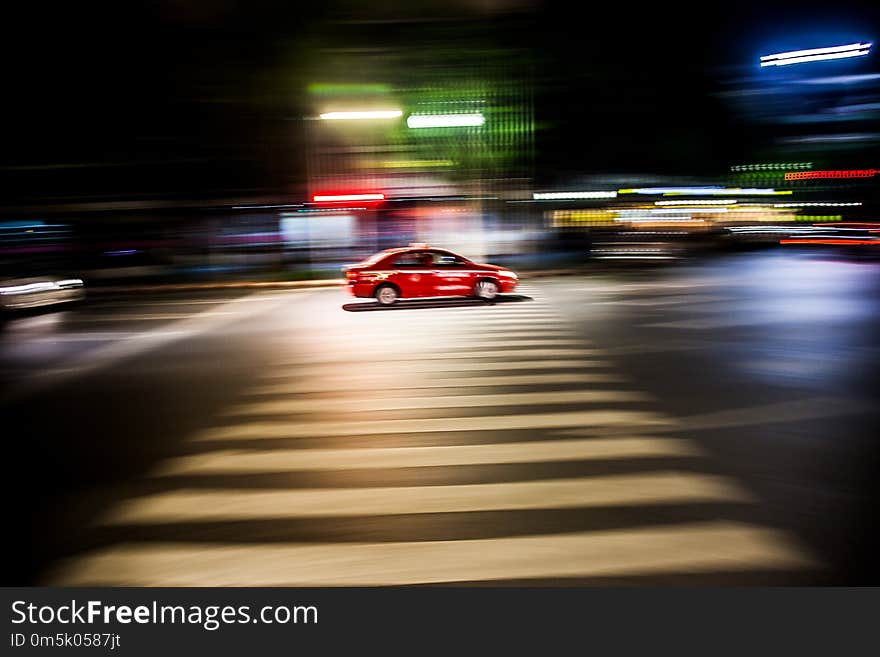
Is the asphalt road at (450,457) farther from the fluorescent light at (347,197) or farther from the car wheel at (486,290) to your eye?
the fluorescent light at (347,197)

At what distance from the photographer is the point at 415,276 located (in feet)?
50.1

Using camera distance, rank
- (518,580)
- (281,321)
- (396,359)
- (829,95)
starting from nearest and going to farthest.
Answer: (518,580)
(396,359)
(281,321)
(829,95)

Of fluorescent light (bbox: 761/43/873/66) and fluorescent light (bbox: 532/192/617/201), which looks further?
fluorescent light (bbox: 761/43/873/66)

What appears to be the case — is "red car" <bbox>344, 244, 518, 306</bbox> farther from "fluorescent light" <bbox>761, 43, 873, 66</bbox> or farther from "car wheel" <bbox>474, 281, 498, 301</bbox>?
"fluorescent light" <bbox>761, 43, 873, 66</bbox>

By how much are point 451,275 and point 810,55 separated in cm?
3700

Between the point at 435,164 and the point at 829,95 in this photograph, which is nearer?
the point at 435,164

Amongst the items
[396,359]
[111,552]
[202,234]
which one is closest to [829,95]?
[202,234]

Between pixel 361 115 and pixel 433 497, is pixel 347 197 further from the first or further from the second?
pixel 433 497

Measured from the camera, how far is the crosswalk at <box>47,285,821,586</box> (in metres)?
3.85

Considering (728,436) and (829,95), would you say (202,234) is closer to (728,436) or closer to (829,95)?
(728,436)

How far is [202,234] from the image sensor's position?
2625 centimetres

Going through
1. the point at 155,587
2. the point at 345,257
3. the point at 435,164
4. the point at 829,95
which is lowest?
the point at 155,587

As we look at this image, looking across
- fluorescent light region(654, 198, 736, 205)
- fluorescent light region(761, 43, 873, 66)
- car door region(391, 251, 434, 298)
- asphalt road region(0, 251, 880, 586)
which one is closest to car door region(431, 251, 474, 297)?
car door region(391, 251, 434, 298)

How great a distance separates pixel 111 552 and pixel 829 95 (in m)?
48.0
